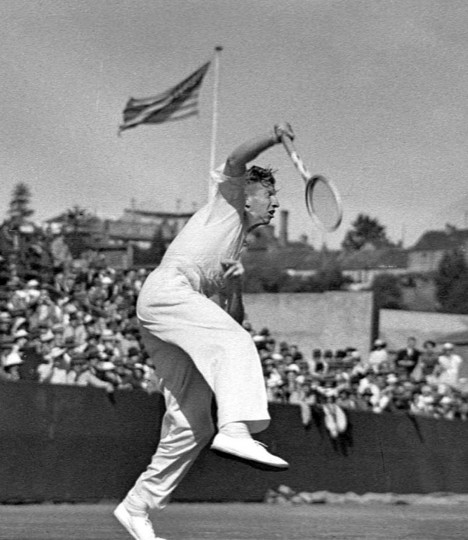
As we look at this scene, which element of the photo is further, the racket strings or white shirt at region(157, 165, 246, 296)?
white shirt at region(157, 165, 246, 296)

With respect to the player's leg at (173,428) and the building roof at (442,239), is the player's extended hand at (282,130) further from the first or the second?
the building roof at (442,239)

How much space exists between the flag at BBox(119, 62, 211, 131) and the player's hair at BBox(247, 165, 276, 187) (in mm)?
8112

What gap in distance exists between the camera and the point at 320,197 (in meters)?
5.49

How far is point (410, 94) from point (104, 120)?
4357 millimetres

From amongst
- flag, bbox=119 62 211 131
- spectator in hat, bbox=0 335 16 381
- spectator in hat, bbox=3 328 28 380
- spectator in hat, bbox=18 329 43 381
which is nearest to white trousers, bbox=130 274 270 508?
spectator in hat, bbox=0 335 16 381

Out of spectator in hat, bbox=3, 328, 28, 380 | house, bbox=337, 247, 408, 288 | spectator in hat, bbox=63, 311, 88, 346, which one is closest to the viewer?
spectator in hat, bbox=3, 328, 28, 380

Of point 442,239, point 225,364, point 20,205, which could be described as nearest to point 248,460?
point 225,364

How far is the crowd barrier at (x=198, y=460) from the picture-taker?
33.2 ft

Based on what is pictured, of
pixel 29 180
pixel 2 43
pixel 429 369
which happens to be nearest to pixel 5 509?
pixel 29 180

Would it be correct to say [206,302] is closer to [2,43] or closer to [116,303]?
[2,43]

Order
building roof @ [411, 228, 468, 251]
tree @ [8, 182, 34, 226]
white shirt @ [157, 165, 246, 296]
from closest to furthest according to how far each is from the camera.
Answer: white shirt @ [157, 165, 246, 296] < tree @ [8, 182, 34, 226] < building roof @ [411, 228, 468, 251]

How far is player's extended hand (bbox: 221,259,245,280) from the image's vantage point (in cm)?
561

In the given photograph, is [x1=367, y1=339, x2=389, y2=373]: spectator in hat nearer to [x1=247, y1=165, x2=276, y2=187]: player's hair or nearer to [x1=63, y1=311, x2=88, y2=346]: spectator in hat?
[x1=63, y1=311, x2=88, y2=346]: spectator in hat

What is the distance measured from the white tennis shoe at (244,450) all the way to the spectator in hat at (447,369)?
30.2 feet
